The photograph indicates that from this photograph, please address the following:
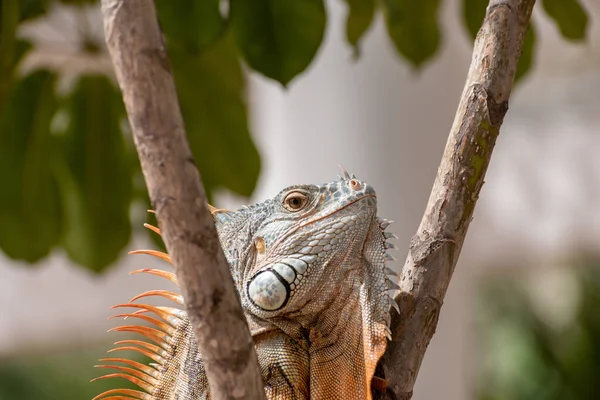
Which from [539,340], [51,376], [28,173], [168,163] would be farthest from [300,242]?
[51,376]

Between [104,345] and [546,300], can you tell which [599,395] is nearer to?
[546,300]

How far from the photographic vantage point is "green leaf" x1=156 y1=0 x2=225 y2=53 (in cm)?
172

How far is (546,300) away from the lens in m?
6.01

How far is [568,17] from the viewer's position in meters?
1.98

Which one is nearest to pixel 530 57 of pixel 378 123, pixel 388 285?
pixel 388 285

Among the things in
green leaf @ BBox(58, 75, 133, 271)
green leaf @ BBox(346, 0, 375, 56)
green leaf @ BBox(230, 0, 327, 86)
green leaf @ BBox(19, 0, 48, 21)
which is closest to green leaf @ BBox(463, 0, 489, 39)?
green leaf @ BBox(346, 0, 375, 56)

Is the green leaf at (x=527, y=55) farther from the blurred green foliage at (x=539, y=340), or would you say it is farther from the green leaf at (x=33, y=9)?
the blurred green foliage at (x=539, y=340)

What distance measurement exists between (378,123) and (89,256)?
72.8 inches

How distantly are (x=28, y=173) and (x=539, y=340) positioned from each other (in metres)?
4.37

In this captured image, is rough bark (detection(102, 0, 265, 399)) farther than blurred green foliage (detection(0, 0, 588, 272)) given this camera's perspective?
No

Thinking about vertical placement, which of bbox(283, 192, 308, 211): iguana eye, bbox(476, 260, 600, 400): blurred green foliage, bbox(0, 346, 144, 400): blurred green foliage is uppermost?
bbox(283, 192, 308, 211): iguana eye

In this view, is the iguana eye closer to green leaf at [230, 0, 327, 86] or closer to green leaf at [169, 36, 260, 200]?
green leaf at [230, 0, 327, 86]

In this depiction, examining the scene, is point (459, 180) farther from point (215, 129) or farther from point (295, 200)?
point (215, 129)

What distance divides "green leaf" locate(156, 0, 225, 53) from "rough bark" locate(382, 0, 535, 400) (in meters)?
0.73
